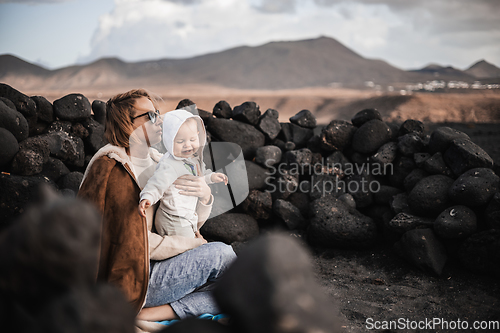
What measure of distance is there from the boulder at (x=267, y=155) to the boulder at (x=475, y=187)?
222 cm

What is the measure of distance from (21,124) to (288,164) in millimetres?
3291

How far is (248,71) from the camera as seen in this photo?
55.8 meters

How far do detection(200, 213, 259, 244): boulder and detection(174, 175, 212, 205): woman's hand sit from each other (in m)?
1.92

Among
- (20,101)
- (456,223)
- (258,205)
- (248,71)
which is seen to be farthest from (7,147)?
(248,71)

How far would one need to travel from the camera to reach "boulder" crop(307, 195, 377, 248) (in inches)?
161

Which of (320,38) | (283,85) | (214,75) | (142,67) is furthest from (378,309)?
(320,38)

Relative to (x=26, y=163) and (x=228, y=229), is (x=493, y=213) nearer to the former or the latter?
(x=228, y=229)

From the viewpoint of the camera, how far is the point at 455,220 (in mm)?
3510

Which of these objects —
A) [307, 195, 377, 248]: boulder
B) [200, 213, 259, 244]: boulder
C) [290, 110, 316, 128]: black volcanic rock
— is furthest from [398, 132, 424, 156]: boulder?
[200, 213, 259, 244]: boulder

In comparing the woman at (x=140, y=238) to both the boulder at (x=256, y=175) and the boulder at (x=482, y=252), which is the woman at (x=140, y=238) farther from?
the boulder at (x=482, y=252)

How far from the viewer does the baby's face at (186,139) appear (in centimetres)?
234

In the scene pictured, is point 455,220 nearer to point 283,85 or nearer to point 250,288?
point 250,288

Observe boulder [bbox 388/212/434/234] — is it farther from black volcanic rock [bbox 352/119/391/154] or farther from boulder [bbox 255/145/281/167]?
boulder [bbox 255/145/281/167]

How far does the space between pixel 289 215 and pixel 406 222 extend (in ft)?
4.63
